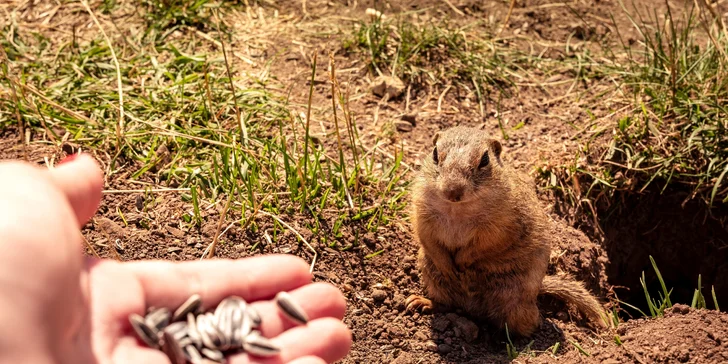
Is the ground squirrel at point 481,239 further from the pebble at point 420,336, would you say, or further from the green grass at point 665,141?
the green grass at point 665,141

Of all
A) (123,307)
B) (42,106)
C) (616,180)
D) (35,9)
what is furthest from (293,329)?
(35,9)

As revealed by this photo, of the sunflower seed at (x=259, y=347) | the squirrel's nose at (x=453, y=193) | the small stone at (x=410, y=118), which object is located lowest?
the small stone at (x=410, y=118)

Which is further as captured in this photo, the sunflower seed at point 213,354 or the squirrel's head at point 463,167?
the squirrel's head at point 463,167

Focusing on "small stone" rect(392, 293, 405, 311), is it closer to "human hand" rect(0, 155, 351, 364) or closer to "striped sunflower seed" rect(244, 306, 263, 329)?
"human hand" rect(0, 155, 351, 364)

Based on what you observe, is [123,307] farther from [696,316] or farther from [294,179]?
[696,316]

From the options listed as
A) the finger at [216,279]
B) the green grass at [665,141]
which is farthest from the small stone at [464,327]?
the finger at [216,279]

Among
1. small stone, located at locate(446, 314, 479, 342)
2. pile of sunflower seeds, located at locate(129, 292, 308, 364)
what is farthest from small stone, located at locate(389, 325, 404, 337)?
pile of sunflower seeds, located at locate(129, 292, 308, 364)
